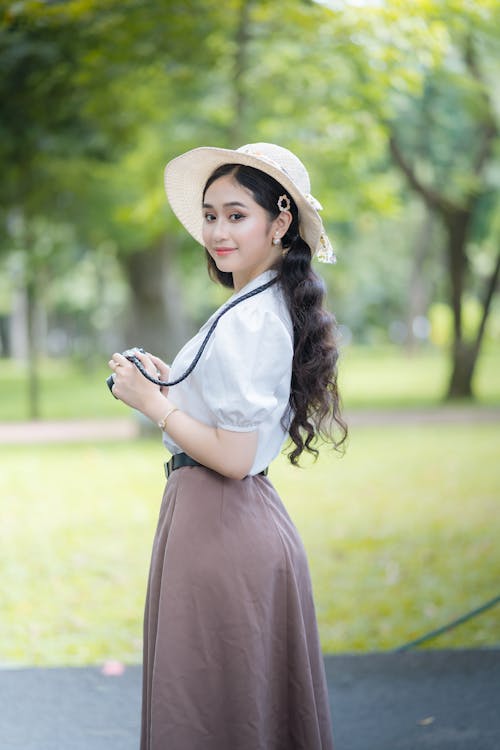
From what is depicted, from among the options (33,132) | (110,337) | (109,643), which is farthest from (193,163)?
(110,337)

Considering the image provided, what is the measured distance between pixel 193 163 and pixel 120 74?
22.2ft

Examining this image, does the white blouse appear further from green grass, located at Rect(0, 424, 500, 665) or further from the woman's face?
green grass, located at Rect(0, 424, 500, 665)

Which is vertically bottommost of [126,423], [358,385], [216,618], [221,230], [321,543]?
[358,385]

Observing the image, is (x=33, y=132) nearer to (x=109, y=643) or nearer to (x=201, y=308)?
(x=109, y=643)

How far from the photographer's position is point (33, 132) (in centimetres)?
930

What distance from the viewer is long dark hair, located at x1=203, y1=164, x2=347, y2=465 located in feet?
6.91

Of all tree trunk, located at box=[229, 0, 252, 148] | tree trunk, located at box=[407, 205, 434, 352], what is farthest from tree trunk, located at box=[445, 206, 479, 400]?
tree trunk, located at box=[407, 205, 434, 352]

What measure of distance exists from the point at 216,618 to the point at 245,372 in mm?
483

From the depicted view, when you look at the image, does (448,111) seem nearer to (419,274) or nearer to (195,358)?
(419,274)

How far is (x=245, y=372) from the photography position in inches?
76.9

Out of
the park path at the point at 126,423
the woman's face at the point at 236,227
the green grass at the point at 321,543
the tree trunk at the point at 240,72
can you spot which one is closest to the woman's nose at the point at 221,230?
the woman's face at the point at 236,227

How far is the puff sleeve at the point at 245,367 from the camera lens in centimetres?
195

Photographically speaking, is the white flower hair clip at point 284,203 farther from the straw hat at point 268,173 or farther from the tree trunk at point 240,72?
the tree trunk at point 240,72

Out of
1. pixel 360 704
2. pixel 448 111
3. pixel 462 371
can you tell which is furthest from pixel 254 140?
pixel 360 704
